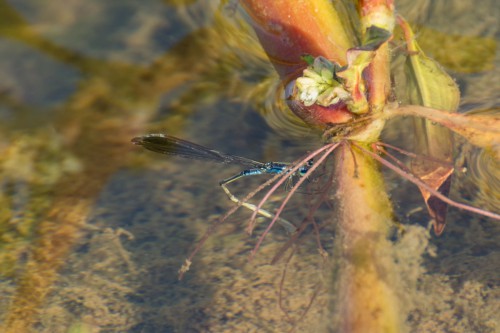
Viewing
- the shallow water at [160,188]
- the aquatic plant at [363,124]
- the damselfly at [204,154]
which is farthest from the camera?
the damselfly at [204,154]

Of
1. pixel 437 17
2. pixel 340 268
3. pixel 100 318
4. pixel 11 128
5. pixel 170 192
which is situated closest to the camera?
pixel 340 268

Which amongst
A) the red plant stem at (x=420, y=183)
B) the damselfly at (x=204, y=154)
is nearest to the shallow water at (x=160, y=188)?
the damselfly at (x=204, y=154)

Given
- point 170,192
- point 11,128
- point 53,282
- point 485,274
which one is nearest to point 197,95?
point 170,192

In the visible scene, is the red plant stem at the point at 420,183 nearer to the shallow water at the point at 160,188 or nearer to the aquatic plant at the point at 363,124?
the aquatic plant at the point at 363,124

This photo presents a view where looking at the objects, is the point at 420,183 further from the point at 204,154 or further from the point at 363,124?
the point at 204,154

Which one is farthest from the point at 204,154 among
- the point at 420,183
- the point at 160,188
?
the point at 420,183

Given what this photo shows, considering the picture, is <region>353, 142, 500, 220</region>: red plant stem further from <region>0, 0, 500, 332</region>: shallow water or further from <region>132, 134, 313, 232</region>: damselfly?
<region>132, 134, 313, 232</region>: damselfly

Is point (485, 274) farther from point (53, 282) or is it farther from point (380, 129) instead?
point (53, 282)

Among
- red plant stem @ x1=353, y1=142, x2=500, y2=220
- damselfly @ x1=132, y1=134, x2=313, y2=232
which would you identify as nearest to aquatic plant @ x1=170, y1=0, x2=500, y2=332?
red plant stem @ x1=353, y1=142, x2=500, y2=220
